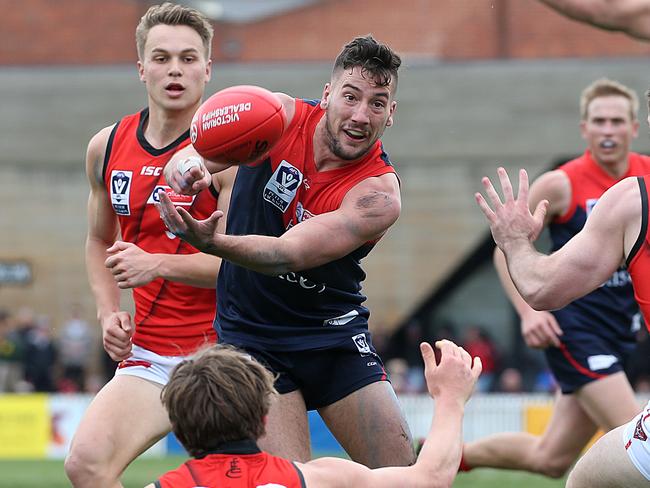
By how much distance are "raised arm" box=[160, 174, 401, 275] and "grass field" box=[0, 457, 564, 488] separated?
580 cm

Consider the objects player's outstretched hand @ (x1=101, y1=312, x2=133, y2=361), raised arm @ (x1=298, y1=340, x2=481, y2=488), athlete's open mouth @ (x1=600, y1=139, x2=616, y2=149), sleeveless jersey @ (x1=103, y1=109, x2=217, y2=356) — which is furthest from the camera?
athlete's open mouth @ (x1=600, y1=139, x2=616, y2=149)

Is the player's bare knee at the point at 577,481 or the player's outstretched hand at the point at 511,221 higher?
the player's outstretched hand at the point at 511,221

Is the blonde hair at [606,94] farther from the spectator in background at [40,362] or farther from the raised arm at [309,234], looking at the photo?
the spectator in background at [40,362]

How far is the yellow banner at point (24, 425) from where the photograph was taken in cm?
1617

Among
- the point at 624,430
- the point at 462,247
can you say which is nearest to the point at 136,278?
the point at 624,430

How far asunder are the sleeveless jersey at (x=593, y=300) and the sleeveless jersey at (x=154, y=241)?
2766mm

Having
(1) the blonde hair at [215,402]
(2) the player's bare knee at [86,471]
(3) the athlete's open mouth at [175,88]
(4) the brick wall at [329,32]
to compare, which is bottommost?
(2) the player's bare knee at [86,471]

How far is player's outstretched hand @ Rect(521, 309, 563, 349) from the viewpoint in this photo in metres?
7.59

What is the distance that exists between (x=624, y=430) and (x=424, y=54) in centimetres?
1699

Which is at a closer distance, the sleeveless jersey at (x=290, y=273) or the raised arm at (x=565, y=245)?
the raised arm at (x=565, y=245)

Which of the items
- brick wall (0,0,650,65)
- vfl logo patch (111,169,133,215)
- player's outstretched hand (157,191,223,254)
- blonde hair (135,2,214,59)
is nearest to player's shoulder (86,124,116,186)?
vfl logo patch (111,169,133,215)

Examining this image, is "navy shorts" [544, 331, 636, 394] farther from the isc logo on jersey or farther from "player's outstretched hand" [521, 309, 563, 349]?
the isc logo on jersey

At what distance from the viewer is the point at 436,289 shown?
20.8 m

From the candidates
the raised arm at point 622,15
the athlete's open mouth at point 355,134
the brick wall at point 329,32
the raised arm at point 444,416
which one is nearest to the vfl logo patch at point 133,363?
the athlete's open mouth at point 355,134
